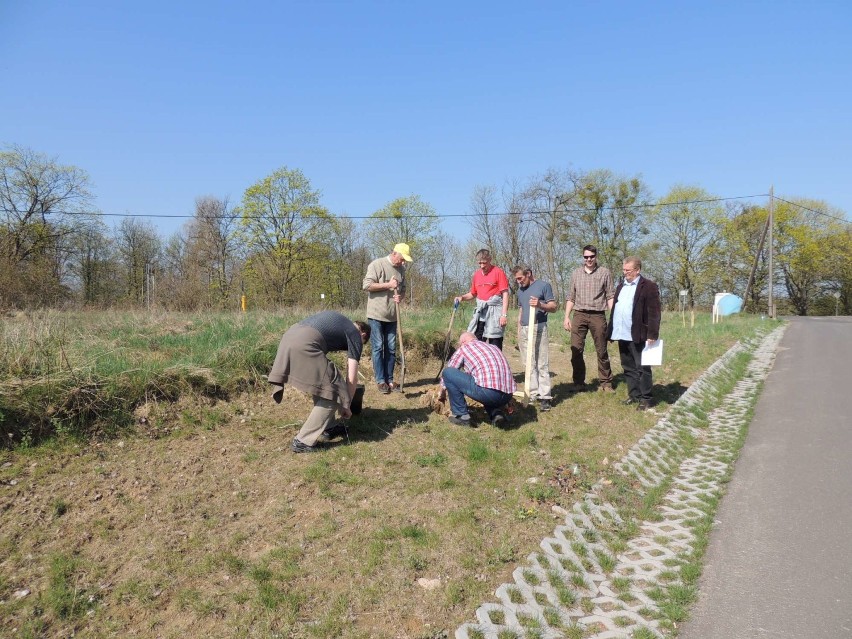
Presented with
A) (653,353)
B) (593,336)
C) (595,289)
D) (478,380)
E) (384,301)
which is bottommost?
(478,380)

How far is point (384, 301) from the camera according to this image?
7281mm

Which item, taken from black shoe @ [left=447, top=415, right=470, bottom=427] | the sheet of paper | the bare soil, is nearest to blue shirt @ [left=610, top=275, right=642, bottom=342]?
the sheet of paper

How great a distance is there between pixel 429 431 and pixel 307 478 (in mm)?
1746

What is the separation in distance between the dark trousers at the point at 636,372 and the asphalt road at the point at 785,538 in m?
1.38

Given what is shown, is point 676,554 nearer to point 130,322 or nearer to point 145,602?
point 145,602

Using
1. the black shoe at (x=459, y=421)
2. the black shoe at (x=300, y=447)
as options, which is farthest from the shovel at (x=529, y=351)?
the black shoe at (x=300, y=447)

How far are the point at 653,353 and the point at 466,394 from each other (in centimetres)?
277

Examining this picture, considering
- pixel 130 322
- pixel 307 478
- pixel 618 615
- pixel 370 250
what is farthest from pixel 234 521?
pixel 370 250

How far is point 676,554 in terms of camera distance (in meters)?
4.08

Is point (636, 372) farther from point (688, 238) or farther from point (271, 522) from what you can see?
point (688, 238)

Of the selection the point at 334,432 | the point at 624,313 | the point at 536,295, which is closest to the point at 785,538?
the point at 624,313

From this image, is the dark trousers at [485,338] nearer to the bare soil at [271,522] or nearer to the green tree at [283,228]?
the bare soil at [271,522]

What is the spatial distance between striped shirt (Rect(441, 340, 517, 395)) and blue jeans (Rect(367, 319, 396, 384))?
57.7 inches

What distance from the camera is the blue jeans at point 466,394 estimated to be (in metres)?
6.16
